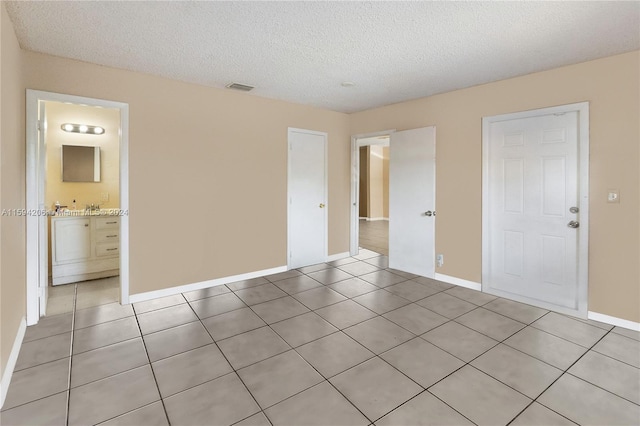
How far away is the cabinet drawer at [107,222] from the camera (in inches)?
165

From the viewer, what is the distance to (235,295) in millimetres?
3680

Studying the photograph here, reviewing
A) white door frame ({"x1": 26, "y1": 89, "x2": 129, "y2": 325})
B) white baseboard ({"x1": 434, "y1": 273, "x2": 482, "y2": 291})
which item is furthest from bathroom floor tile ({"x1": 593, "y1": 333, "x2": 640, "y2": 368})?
white door frame ({"x1": 26, "y1": 89, "x2": 129, "y2": 325})

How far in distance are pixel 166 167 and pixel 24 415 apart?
243cm

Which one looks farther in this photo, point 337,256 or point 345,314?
point 337,256

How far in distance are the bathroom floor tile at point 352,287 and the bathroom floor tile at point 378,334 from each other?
756mm

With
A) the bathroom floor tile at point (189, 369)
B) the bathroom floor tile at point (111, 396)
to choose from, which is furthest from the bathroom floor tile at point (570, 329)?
the bathroom floor tile at point (111, 396)

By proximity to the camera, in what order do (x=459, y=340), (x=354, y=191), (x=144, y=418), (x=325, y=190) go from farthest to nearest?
(x=354, y=191) → (x=325, y=190) → (x=459, y=340) → (x=144, y=418)

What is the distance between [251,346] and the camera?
100 inches

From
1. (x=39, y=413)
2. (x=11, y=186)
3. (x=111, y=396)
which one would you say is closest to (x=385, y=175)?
(x=11, y=186)

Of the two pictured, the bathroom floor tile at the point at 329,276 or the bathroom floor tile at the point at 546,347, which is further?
the bathroom floor tile at the point at 329,276

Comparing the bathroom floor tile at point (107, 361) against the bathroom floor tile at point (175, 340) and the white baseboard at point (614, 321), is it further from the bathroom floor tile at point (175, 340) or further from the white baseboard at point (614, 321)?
the white baseboard at point (614, 321)

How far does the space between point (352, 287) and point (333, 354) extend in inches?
62.4

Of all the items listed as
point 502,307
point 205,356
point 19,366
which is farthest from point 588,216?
point 19,366

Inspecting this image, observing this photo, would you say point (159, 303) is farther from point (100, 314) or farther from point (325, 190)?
point (325, 190)
